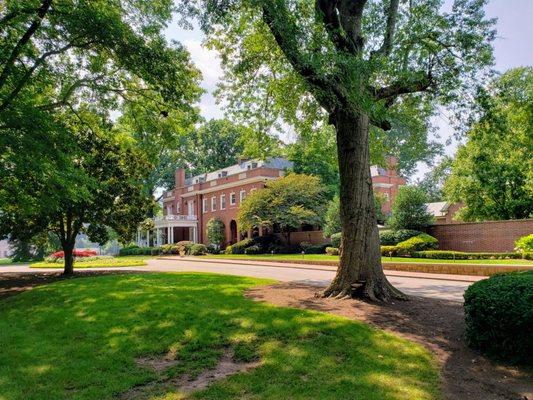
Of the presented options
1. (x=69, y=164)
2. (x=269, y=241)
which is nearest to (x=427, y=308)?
(x=69, y=164)

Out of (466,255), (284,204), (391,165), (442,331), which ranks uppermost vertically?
(391,165)

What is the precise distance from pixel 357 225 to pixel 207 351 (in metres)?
4.61

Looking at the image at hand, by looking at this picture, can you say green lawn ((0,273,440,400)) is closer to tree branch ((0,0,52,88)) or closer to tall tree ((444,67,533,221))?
tree branch ((0,0,52,88))

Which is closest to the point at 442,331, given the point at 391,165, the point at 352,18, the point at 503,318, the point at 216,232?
the point at 503,318

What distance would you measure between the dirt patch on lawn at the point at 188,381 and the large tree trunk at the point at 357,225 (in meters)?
4.06

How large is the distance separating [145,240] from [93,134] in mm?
48662

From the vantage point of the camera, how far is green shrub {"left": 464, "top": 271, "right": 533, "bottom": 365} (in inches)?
229

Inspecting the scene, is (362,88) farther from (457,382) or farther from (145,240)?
(145,240)

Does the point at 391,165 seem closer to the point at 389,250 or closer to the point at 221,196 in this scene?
the point at 389,250

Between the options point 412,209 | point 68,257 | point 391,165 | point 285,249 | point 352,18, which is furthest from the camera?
point 285,249

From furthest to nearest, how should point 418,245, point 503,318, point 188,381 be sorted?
1. point 418,245
2. point 503,318
3. point 188,381

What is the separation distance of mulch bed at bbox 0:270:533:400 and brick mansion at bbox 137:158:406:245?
3033 centimetres

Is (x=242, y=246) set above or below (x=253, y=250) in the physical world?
above

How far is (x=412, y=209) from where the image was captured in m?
28.1
